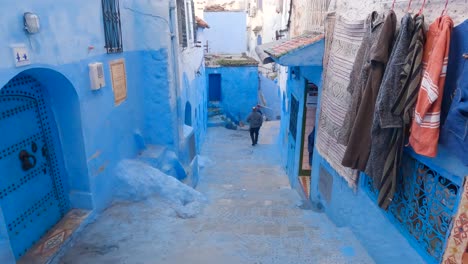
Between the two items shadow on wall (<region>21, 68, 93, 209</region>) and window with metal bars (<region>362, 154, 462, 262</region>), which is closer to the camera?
window with metal bars (<region>362, 154, 462, 262</region>)

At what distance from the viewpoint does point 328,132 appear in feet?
18.2

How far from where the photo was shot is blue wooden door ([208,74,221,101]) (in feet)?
68.1

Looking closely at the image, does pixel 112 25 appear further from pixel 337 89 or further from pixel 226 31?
pixel 226 31

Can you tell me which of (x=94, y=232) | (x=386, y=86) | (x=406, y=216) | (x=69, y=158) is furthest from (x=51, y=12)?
(x=406, y=216)

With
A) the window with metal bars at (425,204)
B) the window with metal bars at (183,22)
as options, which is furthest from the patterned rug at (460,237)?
Answer: the window with metal bars at (183,22)

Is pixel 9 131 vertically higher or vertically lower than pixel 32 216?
higher

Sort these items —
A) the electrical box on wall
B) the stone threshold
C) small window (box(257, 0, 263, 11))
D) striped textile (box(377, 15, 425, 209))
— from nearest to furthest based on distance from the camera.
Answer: striped textile (box(377, 15, 425, 209)) < the stone threshold < the electrical box on wall < small window (box(257, 0, 263, 11))

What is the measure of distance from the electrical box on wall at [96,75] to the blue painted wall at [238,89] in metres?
15.5

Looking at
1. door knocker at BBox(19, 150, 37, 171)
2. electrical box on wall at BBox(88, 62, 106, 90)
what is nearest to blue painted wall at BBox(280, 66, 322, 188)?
electrical box on wall at BBox(88, 62, 106, 90)

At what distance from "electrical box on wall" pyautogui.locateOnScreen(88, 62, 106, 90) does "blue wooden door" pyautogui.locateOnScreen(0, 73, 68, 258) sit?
0.68 m

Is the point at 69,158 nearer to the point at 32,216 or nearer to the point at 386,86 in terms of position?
the point at 32,216

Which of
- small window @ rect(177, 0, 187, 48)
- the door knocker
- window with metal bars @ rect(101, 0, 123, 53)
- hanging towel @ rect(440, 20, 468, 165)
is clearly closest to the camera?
hanging towel @ rect(440, 20, 468, 165)

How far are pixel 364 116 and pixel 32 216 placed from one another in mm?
4174

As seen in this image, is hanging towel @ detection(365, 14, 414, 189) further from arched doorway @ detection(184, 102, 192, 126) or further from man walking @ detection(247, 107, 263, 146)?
man walking @ detection(247, 107, 263, 146)
